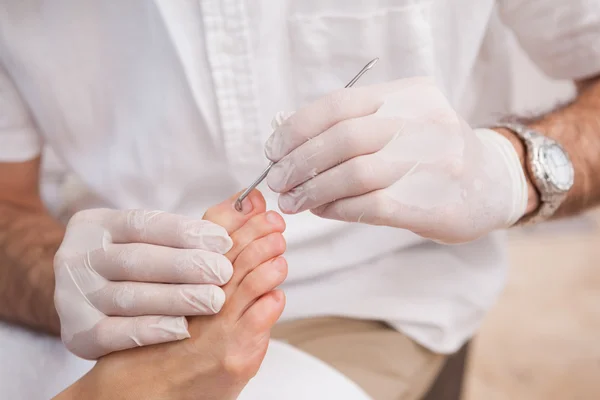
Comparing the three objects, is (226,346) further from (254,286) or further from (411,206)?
(411,206)

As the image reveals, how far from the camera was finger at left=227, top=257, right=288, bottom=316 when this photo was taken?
1.74ft

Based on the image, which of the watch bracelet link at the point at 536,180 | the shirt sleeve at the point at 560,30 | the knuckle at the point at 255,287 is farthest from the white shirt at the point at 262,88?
the knuckle at the point at 255,287

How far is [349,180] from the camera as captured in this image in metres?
0.54

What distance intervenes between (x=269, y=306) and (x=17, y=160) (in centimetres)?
50

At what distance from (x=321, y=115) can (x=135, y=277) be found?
0.25 metres

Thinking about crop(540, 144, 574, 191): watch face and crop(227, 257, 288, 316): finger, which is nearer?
crop(227, 257, 288, 316): finger

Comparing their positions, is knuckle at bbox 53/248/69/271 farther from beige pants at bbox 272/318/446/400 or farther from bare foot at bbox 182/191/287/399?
beige pants at bbox 272/318/446/400

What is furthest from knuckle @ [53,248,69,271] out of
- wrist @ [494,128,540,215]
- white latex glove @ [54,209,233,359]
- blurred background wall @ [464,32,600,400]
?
blurred background wall @ [464,32,600,400]

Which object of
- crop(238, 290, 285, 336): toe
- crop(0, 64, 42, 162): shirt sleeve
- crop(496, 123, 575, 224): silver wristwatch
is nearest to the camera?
crop(238, 290, 285, 336): toe

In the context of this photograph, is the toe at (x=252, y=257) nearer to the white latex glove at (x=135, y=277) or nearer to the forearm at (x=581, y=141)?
the white latex glove at (x=135, y=277)

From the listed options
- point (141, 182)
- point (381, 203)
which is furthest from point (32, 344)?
point (381, 203)

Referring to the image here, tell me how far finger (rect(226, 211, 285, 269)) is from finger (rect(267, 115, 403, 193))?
0.13ft

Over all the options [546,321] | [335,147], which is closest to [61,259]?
[335,147]

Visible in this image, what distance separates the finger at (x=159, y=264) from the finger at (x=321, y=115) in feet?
0.40
